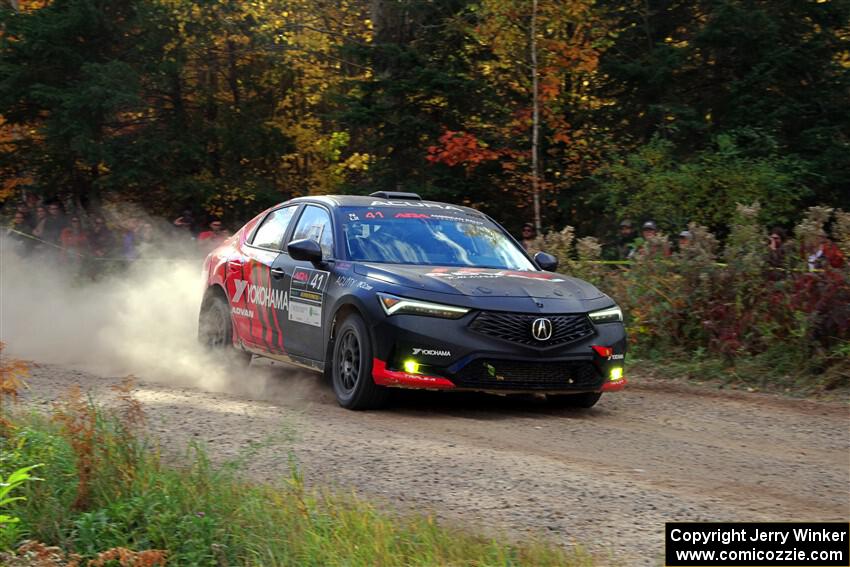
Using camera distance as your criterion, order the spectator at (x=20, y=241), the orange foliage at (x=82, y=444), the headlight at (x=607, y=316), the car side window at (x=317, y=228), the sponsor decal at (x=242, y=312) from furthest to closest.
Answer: the spectator at (x=20, y=241)
the sponsor decal at (x=242, y=312)
the car side window at (x=317, y=228)
the headlight at (x=607, y=316)
the orange foliage at (x=82, y=444)

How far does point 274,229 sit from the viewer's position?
11.7 m

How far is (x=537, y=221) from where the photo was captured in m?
24.9

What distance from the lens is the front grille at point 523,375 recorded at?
923 cm

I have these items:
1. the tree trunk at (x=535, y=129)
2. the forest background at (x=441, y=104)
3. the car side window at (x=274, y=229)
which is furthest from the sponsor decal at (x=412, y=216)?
the tree trunk at (x=535, y=129)

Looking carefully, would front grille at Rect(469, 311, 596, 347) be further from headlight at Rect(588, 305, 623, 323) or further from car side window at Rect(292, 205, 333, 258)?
car side window at Rect(292, 205, 333, 258)

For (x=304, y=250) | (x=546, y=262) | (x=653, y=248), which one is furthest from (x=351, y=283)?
Answer: (x=653, y=248)

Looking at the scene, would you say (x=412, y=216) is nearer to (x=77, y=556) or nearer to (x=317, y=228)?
(x=317, y=228)

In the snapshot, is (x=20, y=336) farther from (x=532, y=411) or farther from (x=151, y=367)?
(x=532, y=411)

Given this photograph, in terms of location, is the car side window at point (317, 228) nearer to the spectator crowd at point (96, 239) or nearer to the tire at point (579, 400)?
the tire at point (579, 400)

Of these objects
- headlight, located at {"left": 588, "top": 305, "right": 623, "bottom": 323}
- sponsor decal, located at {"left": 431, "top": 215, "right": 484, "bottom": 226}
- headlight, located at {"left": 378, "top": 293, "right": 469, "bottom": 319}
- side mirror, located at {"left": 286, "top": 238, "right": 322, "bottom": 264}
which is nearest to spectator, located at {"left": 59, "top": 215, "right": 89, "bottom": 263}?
sponsor decal, located at {"left": 431, "top": 215, "right": 484, "bottom": 226}

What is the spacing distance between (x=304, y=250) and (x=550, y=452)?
10.4ft

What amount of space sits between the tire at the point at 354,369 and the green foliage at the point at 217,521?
2.46 m

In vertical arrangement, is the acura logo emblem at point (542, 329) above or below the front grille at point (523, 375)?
above

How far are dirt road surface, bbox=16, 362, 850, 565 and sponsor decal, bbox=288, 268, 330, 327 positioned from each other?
70 cm
